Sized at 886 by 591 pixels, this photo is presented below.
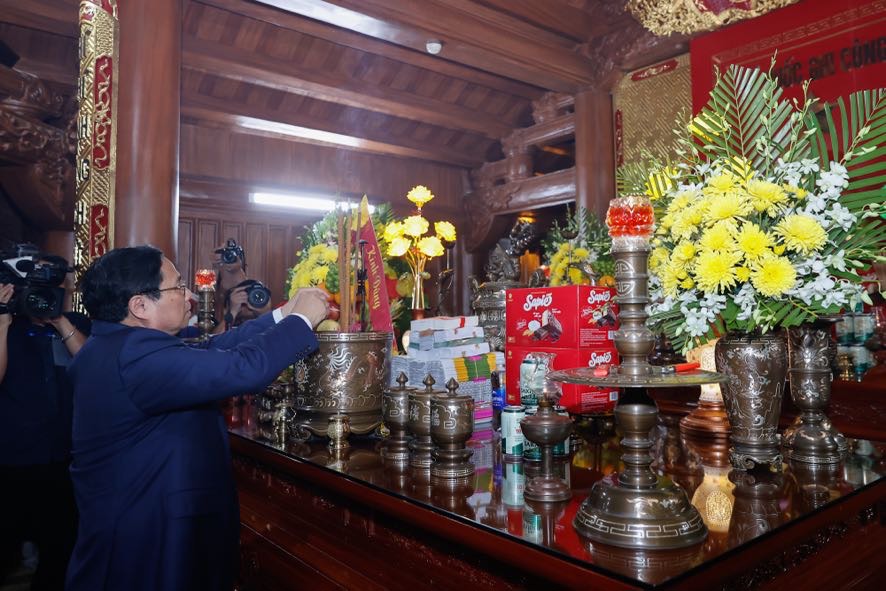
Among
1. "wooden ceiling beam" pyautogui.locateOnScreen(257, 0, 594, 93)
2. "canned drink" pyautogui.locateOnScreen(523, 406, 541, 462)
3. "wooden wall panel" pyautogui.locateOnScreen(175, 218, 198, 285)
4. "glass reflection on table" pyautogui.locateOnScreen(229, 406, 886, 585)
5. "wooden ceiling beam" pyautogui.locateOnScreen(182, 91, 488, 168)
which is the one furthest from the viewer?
"wooden wall panel" pyautogui.locateOnScreen(175, 218, 198, 285)

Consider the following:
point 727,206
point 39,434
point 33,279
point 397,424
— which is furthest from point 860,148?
point 39,434

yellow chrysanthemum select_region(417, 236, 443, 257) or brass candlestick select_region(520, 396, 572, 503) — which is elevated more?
yellow chrysanthemum select_region(417, 236, 443, 257)

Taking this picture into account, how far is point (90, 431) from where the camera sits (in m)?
1.32

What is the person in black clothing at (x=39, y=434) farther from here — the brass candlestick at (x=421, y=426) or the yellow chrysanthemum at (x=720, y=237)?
the yellow chrysanthemum at (x=720, y=237)

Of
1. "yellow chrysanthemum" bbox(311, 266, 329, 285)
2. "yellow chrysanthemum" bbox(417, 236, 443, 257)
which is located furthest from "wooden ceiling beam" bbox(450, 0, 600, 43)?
"yellow chrysanthemum" bbox(311, 266, 329, 285)

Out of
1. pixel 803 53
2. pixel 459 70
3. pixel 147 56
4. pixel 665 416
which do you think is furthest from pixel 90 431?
pixel 459 70

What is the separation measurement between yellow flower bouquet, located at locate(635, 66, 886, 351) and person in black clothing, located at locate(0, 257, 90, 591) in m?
2.03

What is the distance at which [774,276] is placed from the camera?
1.27 m

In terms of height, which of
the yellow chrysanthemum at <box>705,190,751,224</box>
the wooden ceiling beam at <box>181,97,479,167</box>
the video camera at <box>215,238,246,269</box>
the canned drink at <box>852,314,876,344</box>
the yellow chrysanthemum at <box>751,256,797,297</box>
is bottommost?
the canned drink at <box>852,314,876,344</box>

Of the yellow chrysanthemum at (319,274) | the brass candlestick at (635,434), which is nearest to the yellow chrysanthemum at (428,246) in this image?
the yellow chrysanthemum at (319,274)

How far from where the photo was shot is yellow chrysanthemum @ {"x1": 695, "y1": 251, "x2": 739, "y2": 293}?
1.28m

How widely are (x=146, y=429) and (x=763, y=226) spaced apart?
141 cm

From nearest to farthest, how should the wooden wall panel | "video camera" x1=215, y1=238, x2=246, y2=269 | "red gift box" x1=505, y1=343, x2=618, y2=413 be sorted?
"red gift box" x1=505, y1=343, x2=618, y2=413 → "video camera" x1=215, y1=238, x2=246, y2=269 → the wooden wall panel

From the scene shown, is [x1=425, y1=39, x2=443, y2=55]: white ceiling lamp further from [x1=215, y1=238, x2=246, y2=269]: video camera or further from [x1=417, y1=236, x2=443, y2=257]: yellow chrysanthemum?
[x1=215, y1=238, x2=246, y2=269]: video camera
